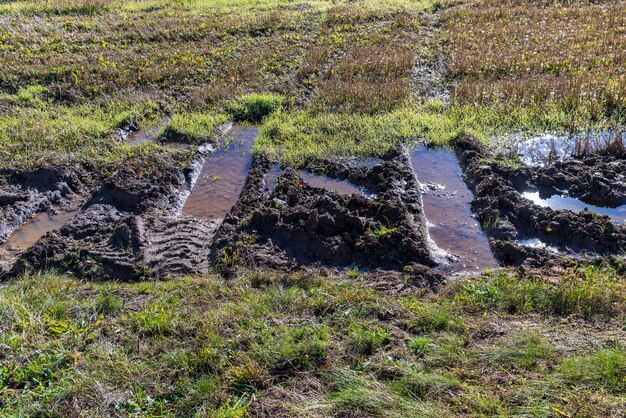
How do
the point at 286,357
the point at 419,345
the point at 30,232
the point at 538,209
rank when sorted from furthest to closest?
1. the point at 30,232
2. the point at 538,209
3. the point at 419,345
4. the point at 286,357

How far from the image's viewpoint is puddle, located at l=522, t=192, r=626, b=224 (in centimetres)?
777

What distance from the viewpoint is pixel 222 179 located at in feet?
30.9

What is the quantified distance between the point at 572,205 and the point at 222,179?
5672 mm

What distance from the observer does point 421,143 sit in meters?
9.95

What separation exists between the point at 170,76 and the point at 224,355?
33.4 ft

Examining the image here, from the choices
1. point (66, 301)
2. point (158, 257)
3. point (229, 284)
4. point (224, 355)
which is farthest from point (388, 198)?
point (66, 301)

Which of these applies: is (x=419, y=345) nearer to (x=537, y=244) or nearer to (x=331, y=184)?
(x=537, y=244)

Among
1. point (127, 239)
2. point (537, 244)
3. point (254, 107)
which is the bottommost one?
point (127, 239)

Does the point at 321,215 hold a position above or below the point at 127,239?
above

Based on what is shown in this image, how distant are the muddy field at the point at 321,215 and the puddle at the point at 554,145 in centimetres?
20

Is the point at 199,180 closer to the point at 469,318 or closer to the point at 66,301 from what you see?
the point at 66,301

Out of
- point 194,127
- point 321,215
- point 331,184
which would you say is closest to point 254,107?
point 194,127

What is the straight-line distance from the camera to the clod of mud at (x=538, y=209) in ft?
22.7

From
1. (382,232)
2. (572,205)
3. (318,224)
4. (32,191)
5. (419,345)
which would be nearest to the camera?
(419,345)
